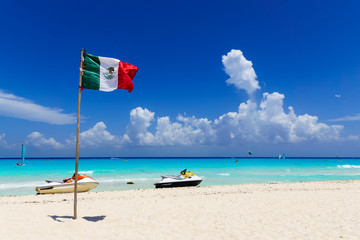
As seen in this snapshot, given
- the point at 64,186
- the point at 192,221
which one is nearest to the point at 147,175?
the point at 64,186

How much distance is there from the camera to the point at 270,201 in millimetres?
13320

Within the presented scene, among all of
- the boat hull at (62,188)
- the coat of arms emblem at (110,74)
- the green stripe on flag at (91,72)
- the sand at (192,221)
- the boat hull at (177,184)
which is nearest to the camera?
the sand at (192,221)

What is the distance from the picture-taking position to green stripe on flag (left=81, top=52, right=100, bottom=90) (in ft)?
29.8

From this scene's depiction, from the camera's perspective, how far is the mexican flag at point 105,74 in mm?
9117

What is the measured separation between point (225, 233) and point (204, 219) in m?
1.89

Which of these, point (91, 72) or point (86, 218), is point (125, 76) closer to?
point (91, 72)

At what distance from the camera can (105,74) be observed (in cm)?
932

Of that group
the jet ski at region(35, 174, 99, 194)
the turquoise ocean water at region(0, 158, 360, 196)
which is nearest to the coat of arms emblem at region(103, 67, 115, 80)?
the jet ski at region(35, 174, 99, 194)

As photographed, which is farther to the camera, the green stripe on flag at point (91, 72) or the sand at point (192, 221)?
the green stripe on flag at point (91, 72)

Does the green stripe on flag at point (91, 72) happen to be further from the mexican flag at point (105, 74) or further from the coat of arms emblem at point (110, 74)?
the coat of arms emblem at point (110, 74)

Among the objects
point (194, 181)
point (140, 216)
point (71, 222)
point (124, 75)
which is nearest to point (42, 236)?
point (71, 222)

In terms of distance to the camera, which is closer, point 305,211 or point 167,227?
point 167,227

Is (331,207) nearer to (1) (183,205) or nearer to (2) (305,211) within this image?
(2) (305,211)

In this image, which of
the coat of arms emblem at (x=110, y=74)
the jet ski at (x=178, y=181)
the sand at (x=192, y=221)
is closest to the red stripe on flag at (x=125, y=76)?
the coat of arms emblem at (x=110, y=74)
